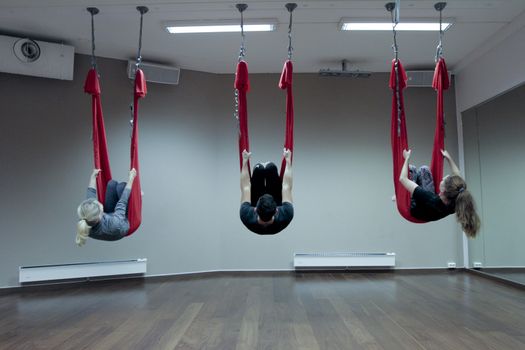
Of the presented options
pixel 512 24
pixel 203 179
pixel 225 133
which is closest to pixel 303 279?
pixel 203 179

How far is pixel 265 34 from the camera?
196 inches

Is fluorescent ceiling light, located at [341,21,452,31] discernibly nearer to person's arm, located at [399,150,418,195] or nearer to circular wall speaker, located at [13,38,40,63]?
person's arm, located at [399,150,418,195]

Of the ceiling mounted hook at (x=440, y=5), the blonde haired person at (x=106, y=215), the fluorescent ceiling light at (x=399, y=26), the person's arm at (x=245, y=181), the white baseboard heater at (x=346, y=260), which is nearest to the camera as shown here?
the blonde haired person at (x=106, y=215)

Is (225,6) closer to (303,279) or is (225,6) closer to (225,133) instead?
(225,133)

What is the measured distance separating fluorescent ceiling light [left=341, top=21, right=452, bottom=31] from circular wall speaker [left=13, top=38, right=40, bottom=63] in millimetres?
3711

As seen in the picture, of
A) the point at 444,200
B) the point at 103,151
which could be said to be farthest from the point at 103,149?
the point at 444,200

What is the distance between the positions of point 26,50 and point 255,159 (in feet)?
10.9

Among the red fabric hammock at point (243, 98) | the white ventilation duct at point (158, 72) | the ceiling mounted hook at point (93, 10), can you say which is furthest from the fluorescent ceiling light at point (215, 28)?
the red fabric hammock at point (243, 98)

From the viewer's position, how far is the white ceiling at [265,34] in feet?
14.1

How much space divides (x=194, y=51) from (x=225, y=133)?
135 cm

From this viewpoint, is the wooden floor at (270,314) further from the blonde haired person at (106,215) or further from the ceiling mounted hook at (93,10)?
the ceiling mounted hook at (93,10)

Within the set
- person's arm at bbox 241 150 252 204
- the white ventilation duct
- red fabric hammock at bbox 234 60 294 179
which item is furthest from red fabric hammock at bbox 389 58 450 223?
the white ventilation duct

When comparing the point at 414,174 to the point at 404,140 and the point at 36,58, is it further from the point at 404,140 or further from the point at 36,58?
the point at 36,58

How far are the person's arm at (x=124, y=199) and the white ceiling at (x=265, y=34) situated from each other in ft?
6.32
